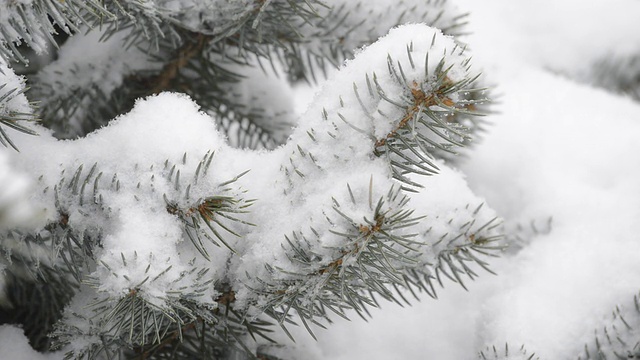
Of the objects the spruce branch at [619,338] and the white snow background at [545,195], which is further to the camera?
the white snow background at [545,195]

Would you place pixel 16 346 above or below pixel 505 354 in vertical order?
below

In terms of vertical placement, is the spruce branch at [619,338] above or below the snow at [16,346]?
above

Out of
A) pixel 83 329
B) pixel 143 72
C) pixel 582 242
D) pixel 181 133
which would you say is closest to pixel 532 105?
pixel 582 242

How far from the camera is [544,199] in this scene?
1285 mm

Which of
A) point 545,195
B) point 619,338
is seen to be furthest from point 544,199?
point 619,338

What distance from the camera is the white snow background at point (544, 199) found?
3.24 feet

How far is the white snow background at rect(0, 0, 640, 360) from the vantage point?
0.99 meters

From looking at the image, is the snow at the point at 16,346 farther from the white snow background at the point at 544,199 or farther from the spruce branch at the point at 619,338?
the spruce branch at the point at 619,338

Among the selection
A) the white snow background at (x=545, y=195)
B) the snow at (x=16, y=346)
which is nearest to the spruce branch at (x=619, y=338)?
the white snow background at (x=545, y=195)

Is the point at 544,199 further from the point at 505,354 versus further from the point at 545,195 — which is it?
the point at 505,354

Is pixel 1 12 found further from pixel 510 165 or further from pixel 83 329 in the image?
pixel 510 165

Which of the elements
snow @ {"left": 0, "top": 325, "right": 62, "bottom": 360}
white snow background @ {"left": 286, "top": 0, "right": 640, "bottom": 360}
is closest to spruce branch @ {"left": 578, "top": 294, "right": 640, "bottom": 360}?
white snow background @ {"left": 286, "top": 0, "right": 640, "bottom": 360}

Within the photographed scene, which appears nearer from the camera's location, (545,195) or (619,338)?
(619,338)

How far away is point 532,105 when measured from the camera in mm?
1536
